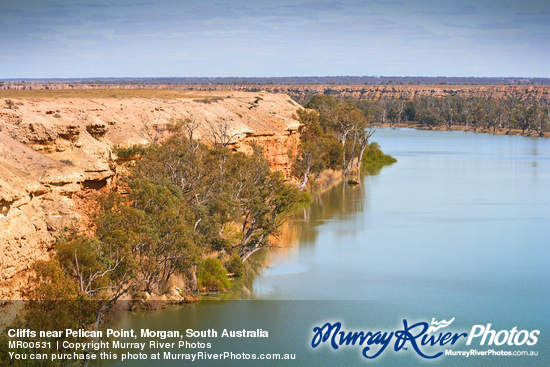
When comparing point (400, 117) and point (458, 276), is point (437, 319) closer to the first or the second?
point (458, 276)

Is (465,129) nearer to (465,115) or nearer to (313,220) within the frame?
(465,115)

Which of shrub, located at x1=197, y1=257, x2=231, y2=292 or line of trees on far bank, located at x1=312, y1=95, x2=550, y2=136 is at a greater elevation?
line of trees on far bank, located at x1=312, y1=95, x2=550, y2=136

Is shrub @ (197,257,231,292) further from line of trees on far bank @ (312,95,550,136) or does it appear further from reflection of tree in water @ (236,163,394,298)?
line of trees on far bank @ (312,95,550,136)

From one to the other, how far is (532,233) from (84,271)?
22915 millimetres

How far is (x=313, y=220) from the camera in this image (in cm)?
3519

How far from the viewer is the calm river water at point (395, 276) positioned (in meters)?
17.6

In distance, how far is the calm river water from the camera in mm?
17609

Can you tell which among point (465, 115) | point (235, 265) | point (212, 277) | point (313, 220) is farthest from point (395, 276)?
point (465, 115)

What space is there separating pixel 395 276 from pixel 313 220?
11266mm

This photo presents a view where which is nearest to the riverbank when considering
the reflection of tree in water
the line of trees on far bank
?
the line of trees on far bank

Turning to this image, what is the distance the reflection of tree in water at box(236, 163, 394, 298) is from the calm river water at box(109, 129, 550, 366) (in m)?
0.07

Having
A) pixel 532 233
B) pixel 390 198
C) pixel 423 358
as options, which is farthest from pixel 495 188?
pixel 423 358

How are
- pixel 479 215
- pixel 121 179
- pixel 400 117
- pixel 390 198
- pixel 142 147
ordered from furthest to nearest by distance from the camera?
pixel 400 117
pixel 390 198
pixel 479 215
pixel 142 147
pixel 121 179

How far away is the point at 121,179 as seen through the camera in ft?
70.1
